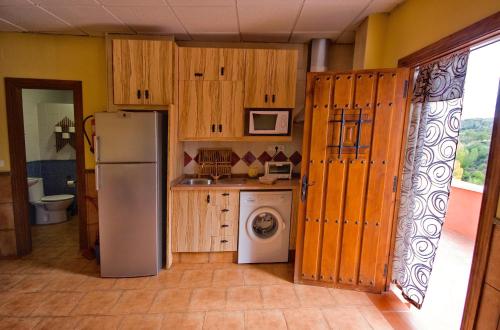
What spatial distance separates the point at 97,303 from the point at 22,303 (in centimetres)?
63

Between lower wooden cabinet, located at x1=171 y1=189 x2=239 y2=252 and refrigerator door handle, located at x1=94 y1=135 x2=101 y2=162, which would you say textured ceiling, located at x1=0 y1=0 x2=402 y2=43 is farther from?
lower wooden cabinet, located at x1=171 y1=189 x2=239 y2=252

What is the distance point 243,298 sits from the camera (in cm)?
213

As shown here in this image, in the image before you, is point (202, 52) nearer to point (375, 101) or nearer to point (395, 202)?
point (375, 101)

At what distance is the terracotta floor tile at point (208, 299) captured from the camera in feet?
6.57

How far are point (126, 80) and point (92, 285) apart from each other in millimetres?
2096

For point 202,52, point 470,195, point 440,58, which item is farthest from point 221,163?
point 470,195

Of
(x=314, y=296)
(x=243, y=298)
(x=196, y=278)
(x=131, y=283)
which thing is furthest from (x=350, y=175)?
(x=131, y=283)

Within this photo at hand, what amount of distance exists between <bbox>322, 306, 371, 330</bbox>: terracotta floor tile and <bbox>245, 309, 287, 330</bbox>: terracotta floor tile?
0.38m

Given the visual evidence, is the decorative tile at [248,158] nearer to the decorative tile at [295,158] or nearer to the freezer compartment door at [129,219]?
the decorative tile at [295,158]

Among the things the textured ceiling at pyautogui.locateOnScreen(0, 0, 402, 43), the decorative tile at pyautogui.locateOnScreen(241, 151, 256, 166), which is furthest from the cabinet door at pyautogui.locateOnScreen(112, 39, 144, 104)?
the decorative tile at pyautogui.locateOnScreen(241, 151, 256, 166)

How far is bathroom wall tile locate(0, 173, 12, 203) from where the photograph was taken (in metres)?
2.72

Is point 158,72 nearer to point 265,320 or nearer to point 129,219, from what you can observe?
point 129,219

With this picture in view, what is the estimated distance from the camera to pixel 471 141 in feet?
10.5

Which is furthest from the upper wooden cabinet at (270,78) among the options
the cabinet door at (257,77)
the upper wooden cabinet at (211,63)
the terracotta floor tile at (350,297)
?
the terracotta floor tile at (350,297)
